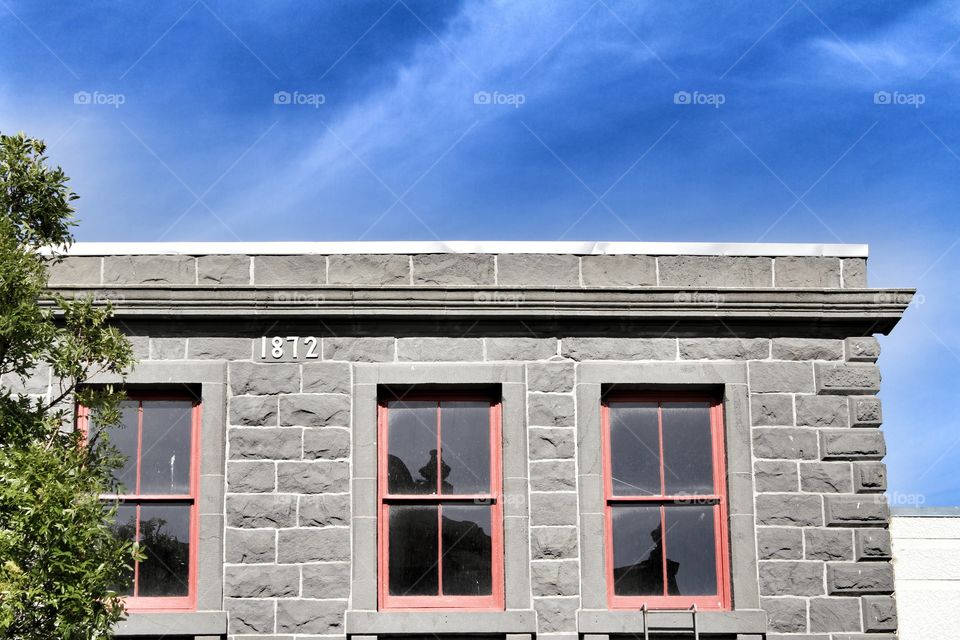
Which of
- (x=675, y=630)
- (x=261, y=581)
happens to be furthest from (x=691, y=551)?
(x=261, y=581)

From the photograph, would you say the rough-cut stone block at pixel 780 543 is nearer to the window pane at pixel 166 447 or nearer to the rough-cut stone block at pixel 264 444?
the rough-cut stone block at pixel 264 444

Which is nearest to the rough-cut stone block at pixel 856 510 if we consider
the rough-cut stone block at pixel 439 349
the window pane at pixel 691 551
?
the window pane at pixel 691 551

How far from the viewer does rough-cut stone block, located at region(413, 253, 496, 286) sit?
11.6 meters

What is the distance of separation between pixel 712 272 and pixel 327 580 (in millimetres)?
4780

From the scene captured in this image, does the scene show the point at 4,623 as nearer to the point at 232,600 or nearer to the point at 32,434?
the point at 32,434

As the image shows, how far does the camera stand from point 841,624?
432 inches

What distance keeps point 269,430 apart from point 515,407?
2.35 m

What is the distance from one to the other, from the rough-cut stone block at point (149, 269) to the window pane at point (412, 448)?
2.40m

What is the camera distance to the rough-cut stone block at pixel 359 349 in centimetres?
1135

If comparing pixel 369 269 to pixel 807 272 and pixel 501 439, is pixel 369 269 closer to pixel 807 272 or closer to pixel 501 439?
pixel 501 439

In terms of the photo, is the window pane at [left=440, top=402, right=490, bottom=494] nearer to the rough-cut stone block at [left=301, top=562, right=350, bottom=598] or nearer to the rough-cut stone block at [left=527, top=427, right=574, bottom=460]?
the rough-cut stone block at [left=527, top=427, right=574, bottom=460]

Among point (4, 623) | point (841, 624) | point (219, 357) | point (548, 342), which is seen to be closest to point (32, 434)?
point (4, 623)

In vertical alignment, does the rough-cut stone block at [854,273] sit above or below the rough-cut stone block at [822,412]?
above

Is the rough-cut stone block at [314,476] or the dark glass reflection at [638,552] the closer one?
the rough-cut stone block at [314,476]
